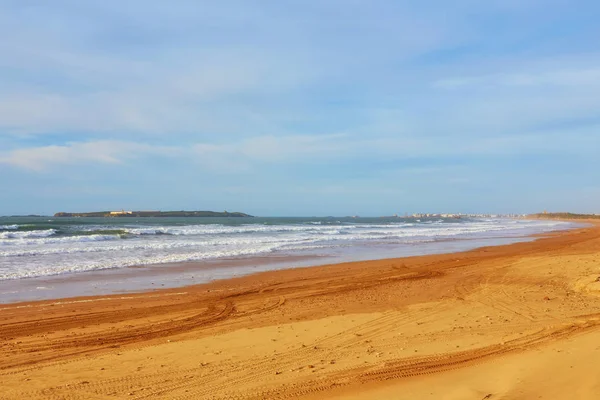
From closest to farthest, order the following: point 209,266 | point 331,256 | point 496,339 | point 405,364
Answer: point 405,364, point 496,339, point 209,266, point 331,256

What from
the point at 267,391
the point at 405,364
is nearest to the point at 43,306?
the point at 267,391

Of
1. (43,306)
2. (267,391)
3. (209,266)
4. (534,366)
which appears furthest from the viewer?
(209,266)

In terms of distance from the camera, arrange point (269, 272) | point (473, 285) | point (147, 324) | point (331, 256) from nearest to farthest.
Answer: point (147, 324), point (473, 285), point (269, 272), point (331, 256)

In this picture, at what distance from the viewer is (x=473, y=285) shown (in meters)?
12.4

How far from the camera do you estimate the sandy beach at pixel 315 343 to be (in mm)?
5312

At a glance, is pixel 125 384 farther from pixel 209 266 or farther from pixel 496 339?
pixel 209 266

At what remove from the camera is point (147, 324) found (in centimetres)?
874

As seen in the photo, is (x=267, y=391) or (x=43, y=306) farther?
(x=43, y=306)

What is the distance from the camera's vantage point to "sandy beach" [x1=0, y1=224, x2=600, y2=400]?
5.31 metres

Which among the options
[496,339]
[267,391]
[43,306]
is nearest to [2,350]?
[43,306]

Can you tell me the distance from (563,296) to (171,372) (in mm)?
8708

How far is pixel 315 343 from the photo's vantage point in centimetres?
709

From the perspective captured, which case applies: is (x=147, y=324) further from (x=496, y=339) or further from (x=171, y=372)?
(x=496, y=339)

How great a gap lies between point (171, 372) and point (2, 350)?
3148 millimetres
